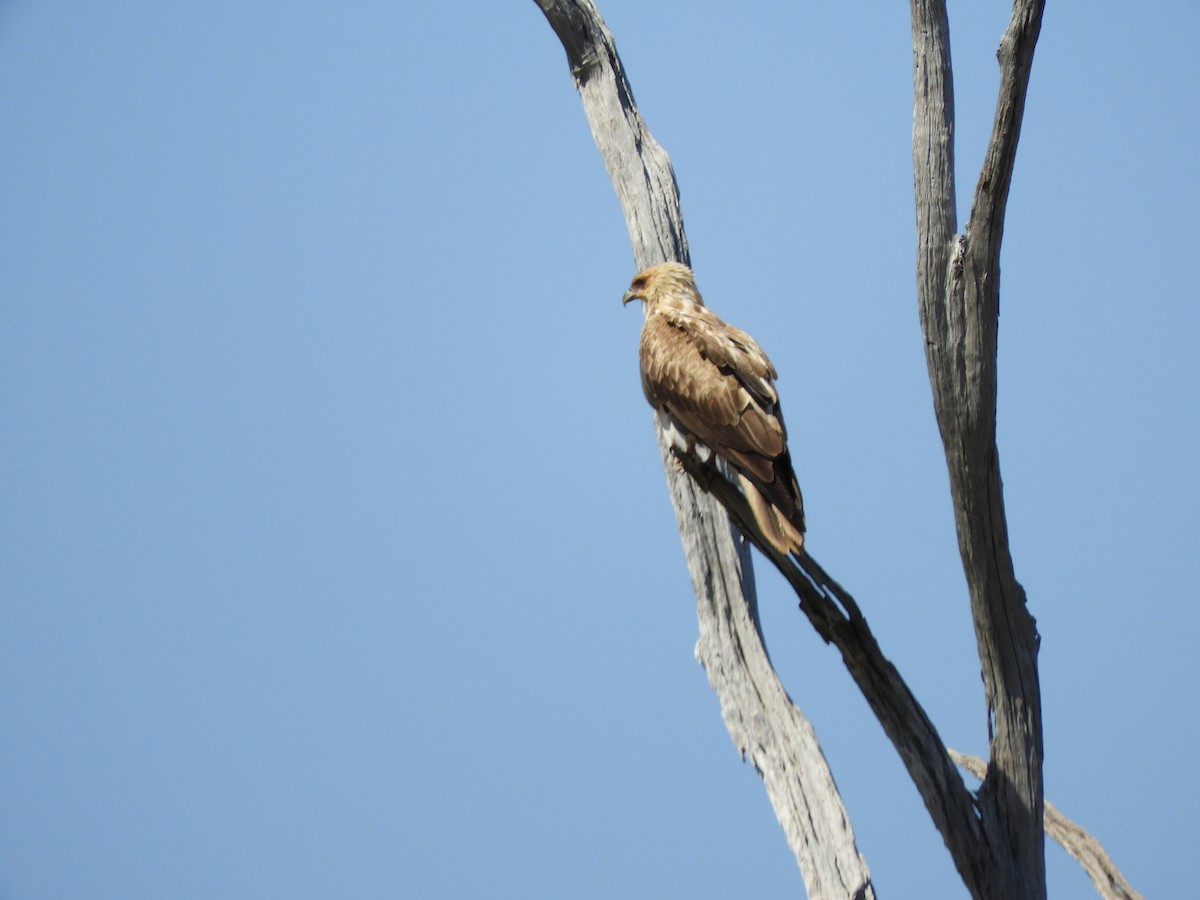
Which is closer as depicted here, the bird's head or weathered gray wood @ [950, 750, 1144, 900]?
weathered gray wood @ [950, 750, 1144, 900]

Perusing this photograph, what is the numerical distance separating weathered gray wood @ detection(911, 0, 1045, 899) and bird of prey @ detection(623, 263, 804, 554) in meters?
0.61

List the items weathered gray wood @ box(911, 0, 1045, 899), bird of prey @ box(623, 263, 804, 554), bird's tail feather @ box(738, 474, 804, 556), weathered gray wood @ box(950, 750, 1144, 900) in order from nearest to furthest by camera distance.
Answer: weathered gray wood @ box(911, 0, 1045, 899), bird's tail feather @ box(738, 474, 804, 556), bird of prey @ box(623, 263, 804, 554), weathered gray wood @ box(950, 750, 1144, 900)

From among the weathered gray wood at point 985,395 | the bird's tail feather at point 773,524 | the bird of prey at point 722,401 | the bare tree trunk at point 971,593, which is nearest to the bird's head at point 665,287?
the bird of prey at point 722,401

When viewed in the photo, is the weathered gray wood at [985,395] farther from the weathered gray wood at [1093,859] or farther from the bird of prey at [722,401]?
the weathered gray wood at [1093,859]

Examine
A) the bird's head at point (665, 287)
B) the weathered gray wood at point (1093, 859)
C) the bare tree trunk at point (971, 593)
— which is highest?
the bird's head at point (665, 287)

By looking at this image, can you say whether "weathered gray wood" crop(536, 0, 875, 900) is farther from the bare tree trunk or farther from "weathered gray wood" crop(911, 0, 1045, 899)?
"weathered gray wood" crop(911, 0, 1045, 899)

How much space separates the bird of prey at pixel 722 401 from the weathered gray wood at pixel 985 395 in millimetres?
606

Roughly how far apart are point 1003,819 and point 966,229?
2.04 metres

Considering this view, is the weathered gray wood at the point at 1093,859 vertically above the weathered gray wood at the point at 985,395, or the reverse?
the weathered gray wood at the point at 985,395

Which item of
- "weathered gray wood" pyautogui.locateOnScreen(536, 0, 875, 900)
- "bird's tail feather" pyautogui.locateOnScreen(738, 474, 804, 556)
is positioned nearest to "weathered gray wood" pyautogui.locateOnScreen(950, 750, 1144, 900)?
"weathered gray wood" pyautogui.locateOnScreen(536, 0, 875, 900)

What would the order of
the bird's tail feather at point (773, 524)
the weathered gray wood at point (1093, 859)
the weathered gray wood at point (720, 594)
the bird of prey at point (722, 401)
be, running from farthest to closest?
the weathered gray wood at point (1093, 859)
the weathered gray wood at point (720, 594)
the bird of prey at point (722, 401)
the bird's tail feather at point (773, 524)

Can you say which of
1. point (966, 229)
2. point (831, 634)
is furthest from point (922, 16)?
point (831, 634)

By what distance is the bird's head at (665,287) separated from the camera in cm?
515

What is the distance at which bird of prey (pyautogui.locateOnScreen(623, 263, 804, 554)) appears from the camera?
4.02 metres
